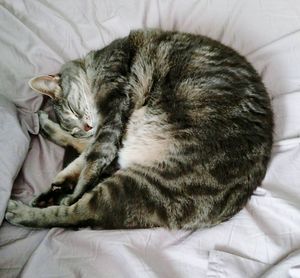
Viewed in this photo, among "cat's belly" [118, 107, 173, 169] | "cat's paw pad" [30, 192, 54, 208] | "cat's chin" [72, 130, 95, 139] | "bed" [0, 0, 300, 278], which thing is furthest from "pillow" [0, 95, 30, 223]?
"cat's belly" [118, 107, 173, 169]

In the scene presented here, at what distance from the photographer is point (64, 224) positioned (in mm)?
1348

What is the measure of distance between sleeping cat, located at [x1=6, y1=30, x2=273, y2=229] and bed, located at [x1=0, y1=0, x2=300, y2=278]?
0.20ft

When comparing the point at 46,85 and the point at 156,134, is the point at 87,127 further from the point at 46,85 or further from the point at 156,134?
the point at 156,134

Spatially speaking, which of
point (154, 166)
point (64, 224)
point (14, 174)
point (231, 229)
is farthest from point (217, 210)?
point (14, 174)

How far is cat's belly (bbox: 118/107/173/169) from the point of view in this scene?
4.60 ft

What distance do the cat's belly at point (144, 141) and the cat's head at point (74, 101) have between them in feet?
0.74

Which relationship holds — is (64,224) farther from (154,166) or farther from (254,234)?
(254,234)

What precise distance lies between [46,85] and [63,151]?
0.29 m

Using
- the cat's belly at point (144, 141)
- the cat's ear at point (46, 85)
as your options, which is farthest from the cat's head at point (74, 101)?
the cat's belly at point (144, 141)

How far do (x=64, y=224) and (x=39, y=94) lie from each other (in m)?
0.64

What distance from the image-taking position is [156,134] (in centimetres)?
145

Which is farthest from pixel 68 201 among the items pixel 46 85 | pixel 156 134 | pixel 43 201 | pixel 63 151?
pixel 46 85

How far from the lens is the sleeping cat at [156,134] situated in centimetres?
129

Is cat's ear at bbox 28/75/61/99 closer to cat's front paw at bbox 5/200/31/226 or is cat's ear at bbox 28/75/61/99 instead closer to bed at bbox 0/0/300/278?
bed at bbox 0/0/300/278
